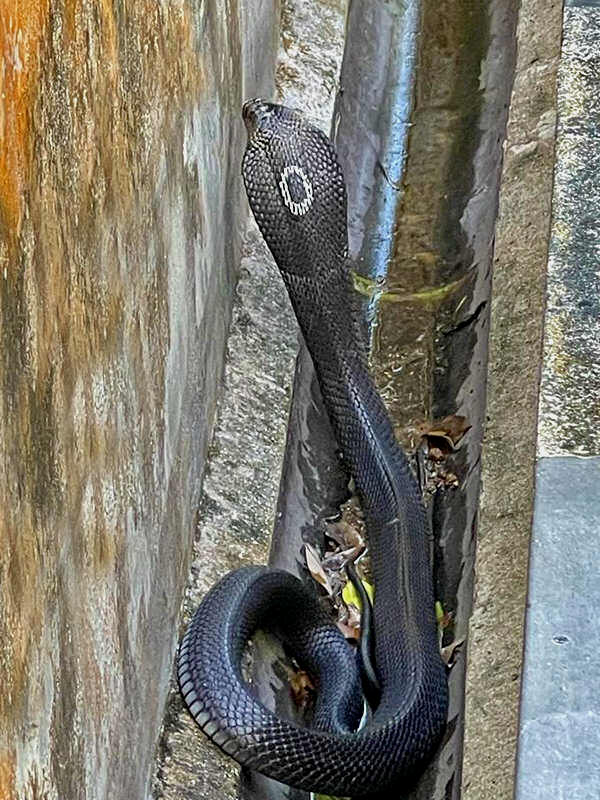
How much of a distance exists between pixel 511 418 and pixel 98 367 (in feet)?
5.40

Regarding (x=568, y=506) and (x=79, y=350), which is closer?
(x=79, y=350)

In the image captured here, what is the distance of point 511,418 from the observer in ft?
13.2

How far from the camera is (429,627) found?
3947 mm

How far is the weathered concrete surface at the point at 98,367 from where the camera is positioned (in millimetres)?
2090

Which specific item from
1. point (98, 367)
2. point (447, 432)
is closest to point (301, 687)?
point (447, 432)

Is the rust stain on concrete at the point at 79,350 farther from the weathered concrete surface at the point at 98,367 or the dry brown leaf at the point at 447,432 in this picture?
the dry brown leaf at the point at 447,432

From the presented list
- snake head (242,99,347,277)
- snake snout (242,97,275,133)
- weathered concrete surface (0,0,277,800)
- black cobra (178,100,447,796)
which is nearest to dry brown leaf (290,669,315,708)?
black cobra (178,100,447,796)

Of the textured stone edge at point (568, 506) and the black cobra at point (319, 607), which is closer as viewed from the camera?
the textured stone edge at point (568, 506)

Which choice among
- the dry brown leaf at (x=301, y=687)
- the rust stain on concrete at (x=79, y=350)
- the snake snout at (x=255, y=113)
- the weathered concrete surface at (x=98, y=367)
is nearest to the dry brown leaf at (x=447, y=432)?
the weathered concrete surface at (x=98, y=367)

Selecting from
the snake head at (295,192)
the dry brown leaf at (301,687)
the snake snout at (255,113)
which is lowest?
the dry brown leaf at (301,687)

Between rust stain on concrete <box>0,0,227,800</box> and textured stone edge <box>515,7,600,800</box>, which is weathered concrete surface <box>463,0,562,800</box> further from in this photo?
rust stain on concrete <box>0,0,227,800</box>

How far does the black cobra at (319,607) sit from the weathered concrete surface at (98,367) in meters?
0.16

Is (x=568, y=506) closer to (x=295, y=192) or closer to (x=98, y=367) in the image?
(x=98, y=367)

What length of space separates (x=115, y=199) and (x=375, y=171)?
320 cm
